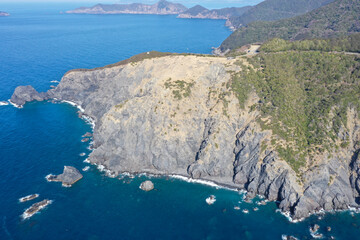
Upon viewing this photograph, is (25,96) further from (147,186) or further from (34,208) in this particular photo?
(147,186)

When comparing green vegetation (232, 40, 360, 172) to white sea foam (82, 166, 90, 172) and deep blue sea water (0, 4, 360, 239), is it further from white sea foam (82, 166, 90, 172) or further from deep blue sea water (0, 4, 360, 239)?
white sea foam (82, 166, 90, 172)

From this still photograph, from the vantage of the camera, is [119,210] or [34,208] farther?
[119,210]

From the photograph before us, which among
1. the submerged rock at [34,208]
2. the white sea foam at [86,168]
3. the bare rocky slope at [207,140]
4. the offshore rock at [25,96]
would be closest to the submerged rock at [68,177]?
the white sea foam at [86,168]

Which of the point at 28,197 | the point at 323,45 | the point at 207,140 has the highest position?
the point at 323,45

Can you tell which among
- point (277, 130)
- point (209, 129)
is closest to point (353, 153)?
point (277, 130)

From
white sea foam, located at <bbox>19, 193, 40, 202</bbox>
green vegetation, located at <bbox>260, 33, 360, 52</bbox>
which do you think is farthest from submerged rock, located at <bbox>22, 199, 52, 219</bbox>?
green vegetation, located at <bbox>260, 33, 360, 52</bbox>

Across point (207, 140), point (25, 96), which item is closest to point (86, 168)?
point (207, 140)

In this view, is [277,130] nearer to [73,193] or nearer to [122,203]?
[122,203]
